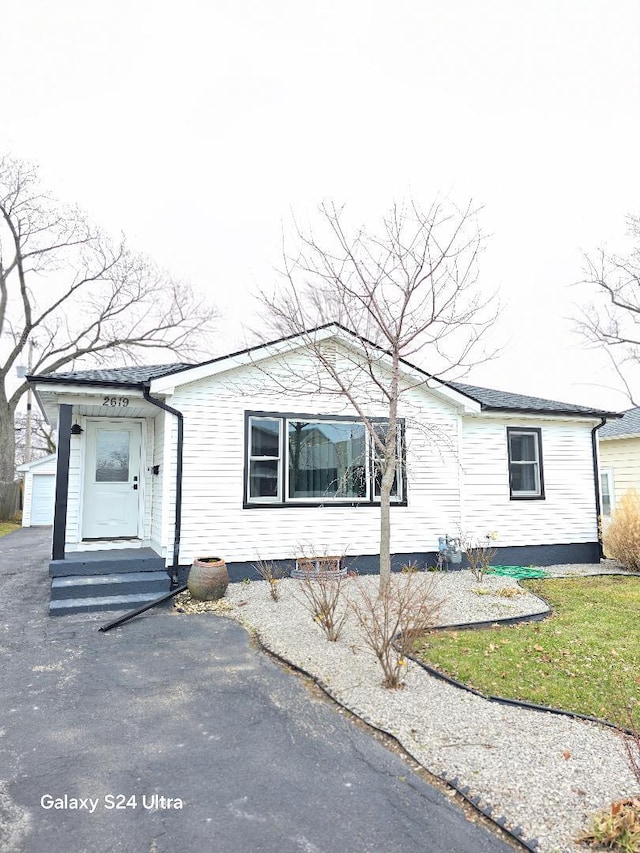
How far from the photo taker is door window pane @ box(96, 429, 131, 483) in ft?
29.6

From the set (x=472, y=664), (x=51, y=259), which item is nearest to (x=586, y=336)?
(x=472, y=664)

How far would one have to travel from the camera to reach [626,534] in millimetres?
10117

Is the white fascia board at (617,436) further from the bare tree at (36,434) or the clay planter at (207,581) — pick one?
→ the bare tree at (36,434)

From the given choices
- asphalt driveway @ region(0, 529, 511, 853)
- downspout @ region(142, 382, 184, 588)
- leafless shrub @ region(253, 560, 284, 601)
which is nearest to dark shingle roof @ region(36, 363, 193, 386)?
downspout @ region(142, 382, 184, 588)

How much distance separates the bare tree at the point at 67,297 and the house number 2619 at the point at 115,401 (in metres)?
17.2

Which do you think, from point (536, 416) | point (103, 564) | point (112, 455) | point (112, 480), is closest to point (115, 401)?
point (112, 455)

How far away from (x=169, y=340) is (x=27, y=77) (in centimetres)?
1357

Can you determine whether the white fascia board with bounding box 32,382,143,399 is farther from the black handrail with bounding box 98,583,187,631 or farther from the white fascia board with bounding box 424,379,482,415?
the white fascia board with bounding box 424,379,482,415

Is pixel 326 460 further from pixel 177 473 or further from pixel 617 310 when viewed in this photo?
pixel 617 310

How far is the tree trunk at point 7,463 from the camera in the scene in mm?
21562

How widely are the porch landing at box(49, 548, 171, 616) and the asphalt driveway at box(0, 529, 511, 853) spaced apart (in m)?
1.49

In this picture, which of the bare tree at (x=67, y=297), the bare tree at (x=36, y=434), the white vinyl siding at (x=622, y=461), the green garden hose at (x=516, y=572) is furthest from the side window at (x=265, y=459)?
the bare tree at (x=36, y=434)

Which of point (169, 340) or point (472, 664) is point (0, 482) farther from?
point (472, 664)

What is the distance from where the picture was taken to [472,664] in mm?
4715
